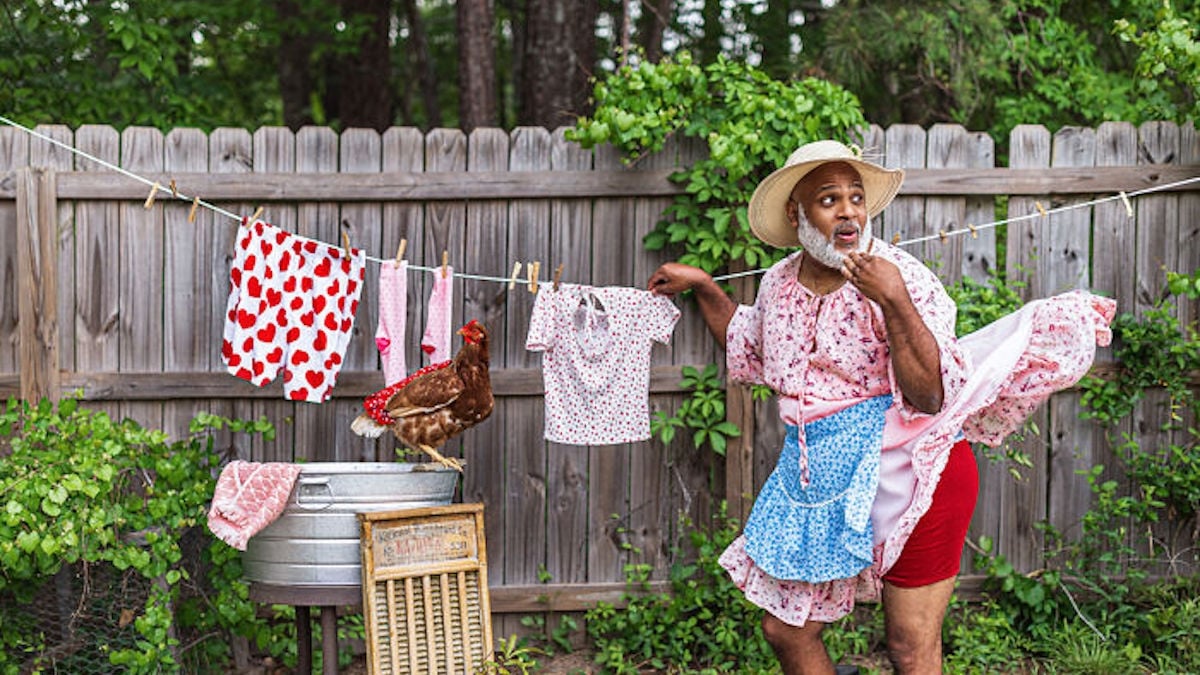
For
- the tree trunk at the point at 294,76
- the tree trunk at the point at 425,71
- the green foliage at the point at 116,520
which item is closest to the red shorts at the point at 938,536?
the green foliage at the point at 116,520

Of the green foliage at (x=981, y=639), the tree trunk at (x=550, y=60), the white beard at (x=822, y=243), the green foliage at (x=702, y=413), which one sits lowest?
the green foliage at (x=981, y=639)

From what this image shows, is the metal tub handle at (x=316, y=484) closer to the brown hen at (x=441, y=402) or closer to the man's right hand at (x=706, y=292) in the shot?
the brown hen at (x=441, y=402)

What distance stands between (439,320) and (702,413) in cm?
110

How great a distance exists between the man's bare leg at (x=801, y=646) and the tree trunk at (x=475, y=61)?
445 cm

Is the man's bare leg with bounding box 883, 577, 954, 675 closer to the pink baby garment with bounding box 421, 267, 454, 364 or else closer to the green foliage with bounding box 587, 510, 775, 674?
the green foliage with bounding box 587, 510, 775, 674

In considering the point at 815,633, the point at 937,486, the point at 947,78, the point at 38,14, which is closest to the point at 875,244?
the point at 937,486

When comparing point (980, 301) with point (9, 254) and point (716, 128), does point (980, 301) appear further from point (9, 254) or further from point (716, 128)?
point (9, 254)

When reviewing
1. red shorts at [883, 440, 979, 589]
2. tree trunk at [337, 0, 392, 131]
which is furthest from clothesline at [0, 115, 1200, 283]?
tree trunk at [337, 0, 392, 131]

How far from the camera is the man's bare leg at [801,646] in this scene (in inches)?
122

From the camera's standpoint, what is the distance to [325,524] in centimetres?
360

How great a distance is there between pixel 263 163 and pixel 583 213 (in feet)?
3.99

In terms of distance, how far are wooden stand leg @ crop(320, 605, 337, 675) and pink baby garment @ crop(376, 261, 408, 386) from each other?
82 centimetres

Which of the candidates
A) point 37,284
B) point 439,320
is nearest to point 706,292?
point 439,320

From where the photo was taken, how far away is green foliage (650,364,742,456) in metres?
4.52
